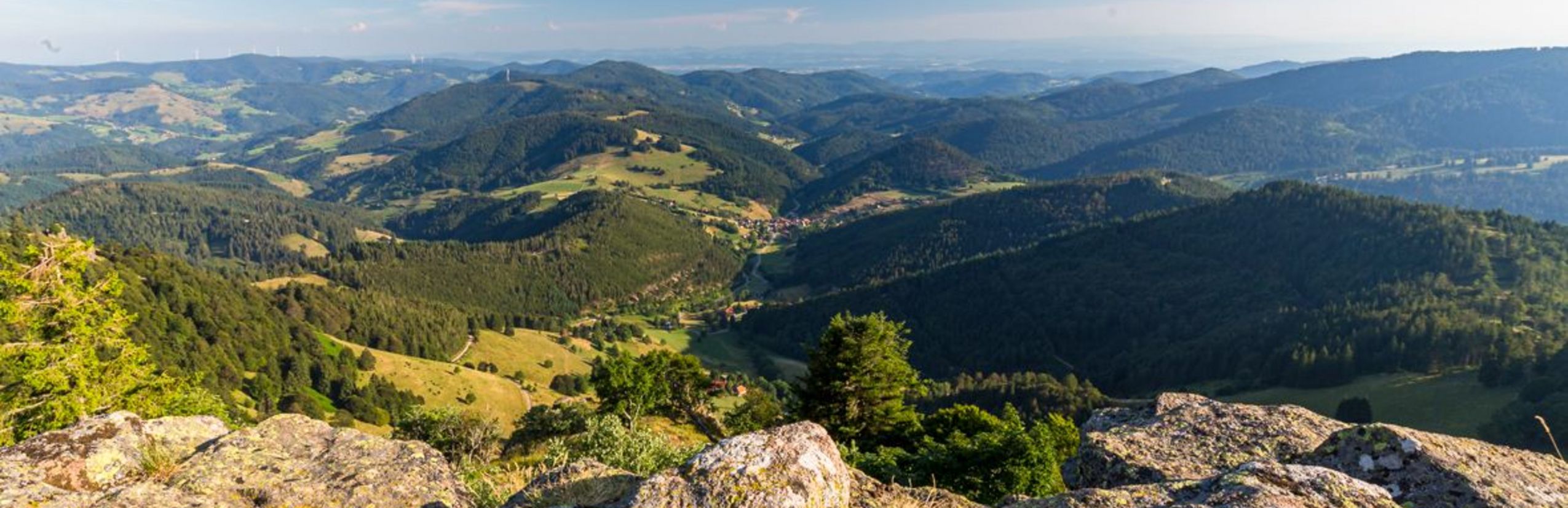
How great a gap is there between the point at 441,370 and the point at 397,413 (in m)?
26.7

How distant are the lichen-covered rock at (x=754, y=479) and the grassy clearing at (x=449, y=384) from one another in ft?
379

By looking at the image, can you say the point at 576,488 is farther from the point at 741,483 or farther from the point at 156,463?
the point at 156,463

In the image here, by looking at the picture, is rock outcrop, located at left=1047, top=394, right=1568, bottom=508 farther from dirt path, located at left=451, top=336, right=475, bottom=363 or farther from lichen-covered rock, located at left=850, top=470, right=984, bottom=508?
dirt path, located at left=451, top=336, right=475, bottom=363

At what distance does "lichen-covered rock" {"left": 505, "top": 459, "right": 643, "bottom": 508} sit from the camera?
9.80 meters


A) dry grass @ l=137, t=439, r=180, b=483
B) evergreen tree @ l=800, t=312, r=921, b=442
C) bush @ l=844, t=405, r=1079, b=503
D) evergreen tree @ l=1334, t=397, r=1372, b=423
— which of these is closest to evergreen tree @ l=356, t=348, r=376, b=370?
evergreen tree @ l=800, t=312, r=921, b=442

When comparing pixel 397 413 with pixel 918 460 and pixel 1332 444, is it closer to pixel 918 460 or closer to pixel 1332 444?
pixel 918 460

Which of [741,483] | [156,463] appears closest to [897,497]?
[741,483]

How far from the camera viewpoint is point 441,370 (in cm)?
13650

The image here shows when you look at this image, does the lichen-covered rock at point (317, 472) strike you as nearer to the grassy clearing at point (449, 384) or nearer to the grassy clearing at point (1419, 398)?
the grassy clearing at point (449, 384)

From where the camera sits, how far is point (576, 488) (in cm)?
1016

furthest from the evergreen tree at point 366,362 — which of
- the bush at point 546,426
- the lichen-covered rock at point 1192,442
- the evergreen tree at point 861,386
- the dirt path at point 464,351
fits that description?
the lichen-covered rock at point 1192,442

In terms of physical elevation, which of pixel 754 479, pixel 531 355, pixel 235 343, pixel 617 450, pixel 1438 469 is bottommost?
pixel 531 355

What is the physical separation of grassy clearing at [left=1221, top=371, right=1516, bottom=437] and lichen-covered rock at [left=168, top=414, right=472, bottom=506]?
11242cm

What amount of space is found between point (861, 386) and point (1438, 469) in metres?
40.4
